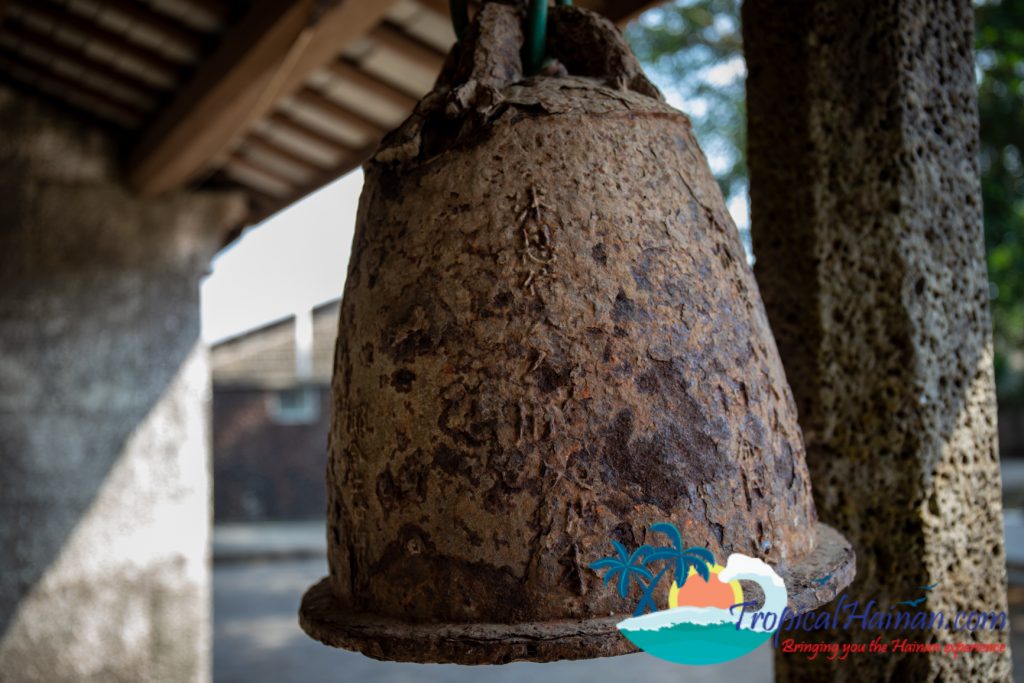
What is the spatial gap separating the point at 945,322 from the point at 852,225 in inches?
7.3

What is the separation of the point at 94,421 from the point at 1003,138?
542cm

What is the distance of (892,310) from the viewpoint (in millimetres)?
A: 1238

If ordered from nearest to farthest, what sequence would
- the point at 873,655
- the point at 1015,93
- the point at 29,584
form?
the point at 873,655
the point at 29,584
the point at 1015,93

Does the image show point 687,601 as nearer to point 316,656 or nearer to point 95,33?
point 95,33

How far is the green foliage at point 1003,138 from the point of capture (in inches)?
200

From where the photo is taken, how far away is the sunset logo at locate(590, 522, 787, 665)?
63 centimetres

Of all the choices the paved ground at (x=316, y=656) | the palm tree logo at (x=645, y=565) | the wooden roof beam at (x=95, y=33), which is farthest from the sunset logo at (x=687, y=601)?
the paved ground at (x=316, y=656)

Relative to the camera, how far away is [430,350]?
0.67m

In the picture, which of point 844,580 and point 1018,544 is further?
point 1018,544

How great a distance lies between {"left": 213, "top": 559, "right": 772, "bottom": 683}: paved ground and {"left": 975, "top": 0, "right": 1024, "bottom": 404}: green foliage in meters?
3.30

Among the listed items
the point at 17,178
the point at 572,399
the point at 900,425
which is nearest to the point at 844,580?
the point at 572,399

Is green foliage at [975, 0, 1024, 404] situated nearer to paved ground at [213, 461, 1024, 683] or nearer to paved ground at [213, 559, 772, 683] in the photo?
paved ground at [213, 461, 1024, 683]

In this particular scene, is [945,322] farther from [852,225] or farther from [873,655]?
[873,655]

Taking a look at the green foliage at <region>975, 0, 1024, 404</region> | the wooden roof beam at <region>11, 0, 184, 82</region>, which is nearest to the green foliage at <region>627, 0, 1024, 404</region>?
the green foliage at <region>975, 0, 1024, 404</region>
